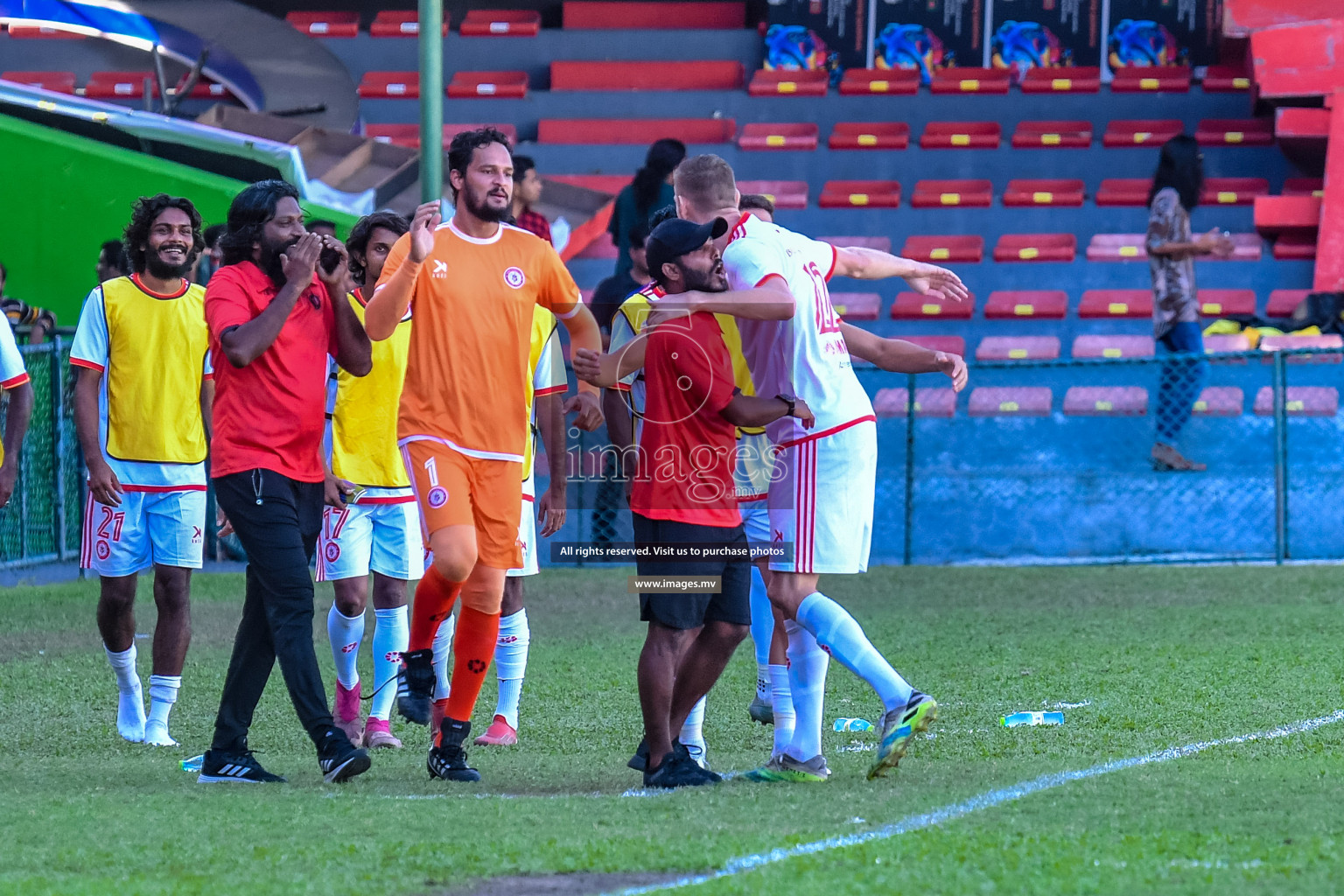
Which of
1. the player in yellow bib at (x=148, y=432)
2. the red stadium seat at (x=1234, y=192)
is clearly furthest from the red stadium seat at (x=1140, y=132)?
the player in yellow bib at (x=148, y=432)

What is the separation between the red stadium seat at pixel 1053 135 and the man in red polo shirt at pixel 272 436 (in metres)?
14.1

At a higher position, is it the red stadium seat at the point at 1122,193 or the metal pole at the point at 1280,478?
the red stadium seat at the point at 1122,193

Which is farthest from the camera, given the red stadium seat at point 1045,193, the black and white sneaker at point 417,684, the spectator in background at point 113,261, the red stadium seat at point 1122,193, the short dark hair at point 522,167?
the red stadium seat at point 1045,193

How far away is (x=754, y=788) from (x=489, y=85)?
1540 cm

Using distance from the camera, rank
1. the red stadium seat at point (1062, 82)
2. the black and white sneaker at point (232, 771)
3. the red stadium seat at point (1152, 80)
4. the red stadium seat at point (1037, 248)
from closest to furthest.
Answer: the black and white sneaker at point (232, 771)
the red stadium seat at point (1037, 248)
the red stadium seat at point (1152, 80)
the red stadium seat at point (1062, 82)

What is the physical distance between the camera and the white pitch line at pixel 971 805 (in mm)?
3992

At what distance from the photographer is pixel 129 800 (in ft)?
16.8

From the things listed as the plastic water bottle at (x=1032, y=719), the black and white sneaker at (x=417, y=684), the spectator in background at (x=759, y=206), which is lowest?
the plastic water bottle at (x=1032, y=719)

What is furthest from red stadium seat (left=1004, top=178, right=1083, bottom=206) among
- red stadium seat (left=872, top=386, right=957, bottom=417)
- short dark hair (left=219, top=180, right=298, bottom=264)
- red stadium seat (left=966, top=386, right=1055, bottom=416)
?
short dark hair (left=219, top=180, right=298, bottom=264)

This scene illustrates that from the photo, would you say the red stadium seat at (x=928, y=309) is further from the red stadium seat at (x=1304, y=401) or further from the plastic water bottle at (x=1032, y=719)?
the plastic water bottle at (x=1032, y=719)

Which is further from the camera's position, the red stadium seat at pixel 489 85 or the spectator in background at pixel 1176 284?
the red stadium seat at pixel 489 85

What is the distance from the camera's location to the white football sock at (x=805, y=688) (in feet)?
17.9

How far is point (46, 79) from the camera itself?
19.8 m

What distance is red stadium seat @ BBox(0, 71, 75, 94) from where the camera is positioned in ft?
64.0
